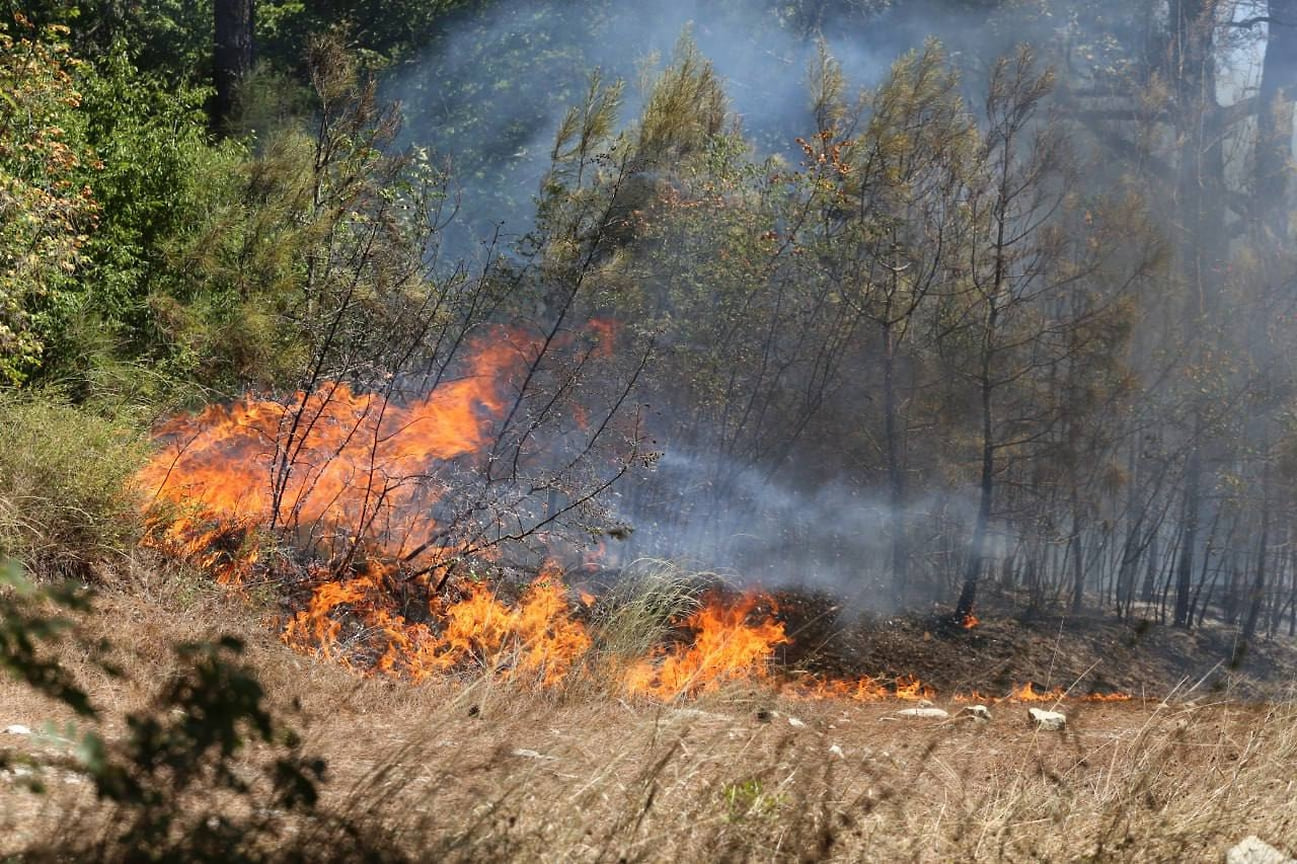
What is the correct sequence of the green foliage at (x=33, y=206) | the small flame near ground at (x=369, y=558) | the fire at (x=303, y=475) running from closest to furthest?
the small flame near ground at (x=369, y=558)
the green foliage at (x=33, y=206)
the fire at (x=303, y=475)

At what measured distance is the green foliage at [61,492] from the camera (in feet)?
22.9

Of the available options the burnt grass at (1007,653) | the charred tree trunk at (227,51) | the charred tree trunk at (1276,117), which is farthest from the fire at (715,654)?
the charred tree trunk at (1276,117)

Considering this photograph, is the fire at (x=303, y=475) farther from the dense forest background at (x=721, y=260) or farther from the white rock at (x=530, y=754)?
the white rock at (x=530, y=754)

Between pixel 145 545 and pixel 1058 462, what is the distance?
12.7 meters

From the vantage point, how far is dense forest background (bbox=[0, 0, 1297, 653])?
995 centimetres

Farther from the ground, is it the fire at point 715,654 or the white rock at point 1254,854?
the white rock at point 1254,854

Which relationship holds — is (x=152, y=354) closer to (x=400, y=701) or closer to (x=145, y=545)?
(x=145, y=545)

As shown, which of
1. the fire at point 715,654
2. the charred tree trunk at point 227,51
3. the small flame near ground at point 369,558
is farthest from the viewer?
the charred tree trunk at point 227,51

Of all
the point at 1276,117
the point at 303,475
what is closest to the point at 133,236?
the point at 303,475

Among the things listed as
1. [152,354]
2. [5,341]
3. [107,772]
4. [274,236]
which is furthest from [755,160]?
[107,772]

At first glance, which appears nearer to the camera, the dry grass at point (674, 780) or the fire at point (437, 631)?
the dry grass at point (674, 780)

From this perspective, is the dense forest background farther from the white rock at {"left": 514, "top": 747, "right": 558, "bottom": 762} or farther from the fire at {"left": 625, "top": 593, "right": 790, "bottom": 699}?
the white rock at {"left": 514, "top": 747, "right": 558, "bottom": 762}

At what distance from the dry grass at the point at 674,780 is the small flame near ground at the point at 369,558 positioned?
766mm

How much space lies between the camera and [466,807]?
399cm
